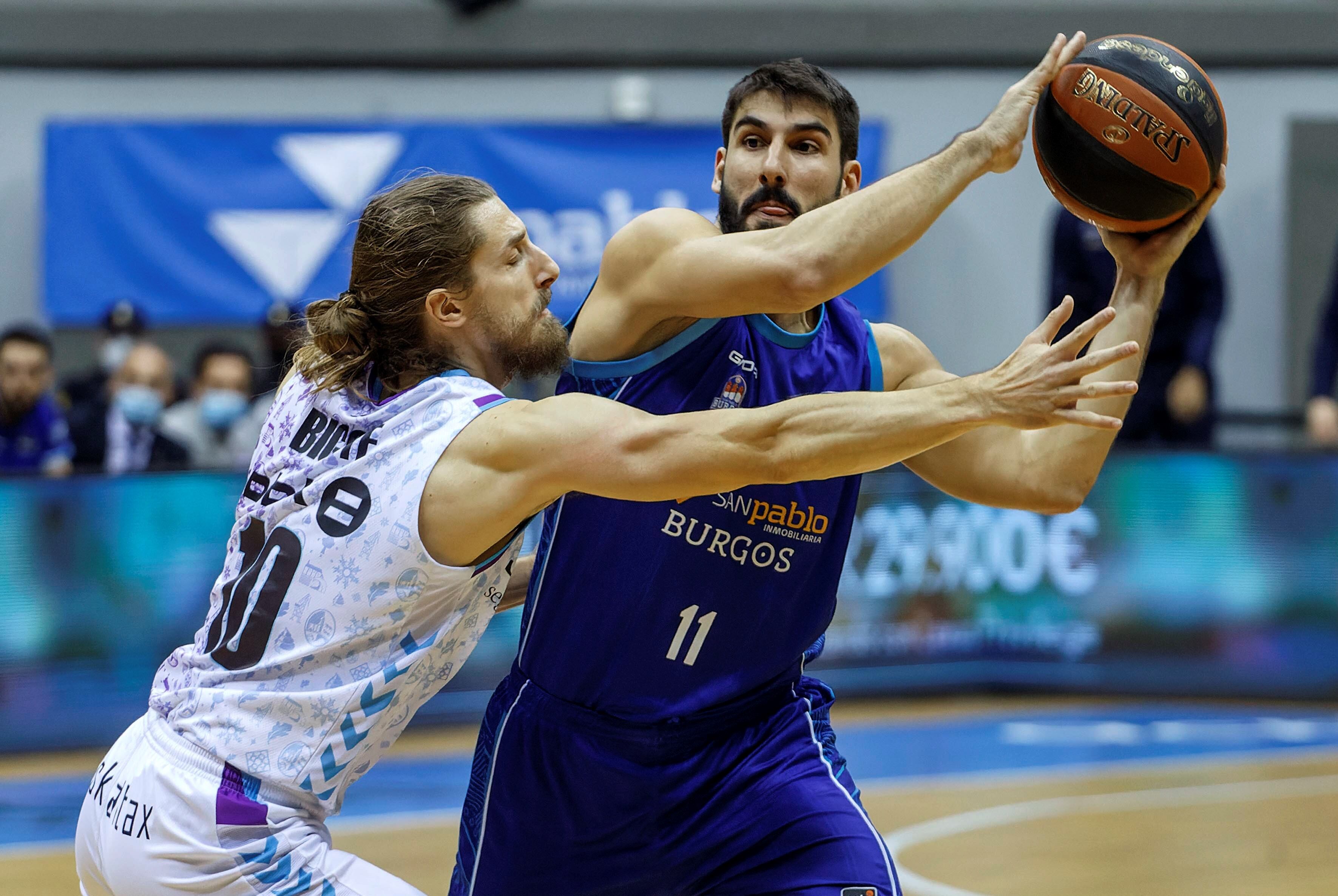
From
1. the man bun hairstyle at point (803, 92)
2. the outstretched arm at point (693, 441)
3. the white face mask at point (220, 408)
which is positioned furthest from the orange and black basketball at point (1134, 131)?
the white face mask at point (220, 408)

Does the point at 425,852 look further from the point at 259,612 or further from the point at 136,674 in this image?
the point at 259,612

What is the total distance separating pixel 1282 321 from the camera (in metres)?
10.7

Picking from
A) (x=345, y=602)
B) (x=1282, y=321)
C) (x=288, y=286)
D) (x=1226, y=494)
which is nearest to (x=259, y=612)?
(x=345, y=602)

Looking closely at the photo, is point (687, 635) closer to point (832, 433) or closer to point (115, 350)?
point (832, 433)

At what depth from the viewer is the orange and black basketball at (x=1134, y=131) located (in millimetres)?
3104

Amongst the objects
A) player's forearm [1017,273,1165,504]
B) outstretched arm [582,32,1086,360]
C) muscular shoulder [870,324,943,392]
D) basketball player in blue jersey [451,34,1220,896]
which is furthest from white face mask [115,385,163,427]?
player's forearm [1017,273,1165,504]

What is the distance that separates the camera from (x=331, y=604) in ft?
8.41

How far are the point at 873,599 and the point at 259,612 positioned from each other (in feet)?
18.8

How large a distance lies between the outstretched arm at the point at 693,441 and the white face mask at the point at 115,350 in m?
7.19

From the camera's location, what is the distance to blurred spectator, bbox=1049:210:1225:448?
8945 millimetres

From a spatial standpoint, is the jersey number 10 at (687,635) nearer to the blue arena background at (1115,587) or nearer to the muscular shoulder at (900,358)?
the muscular shoulder at (900,358)

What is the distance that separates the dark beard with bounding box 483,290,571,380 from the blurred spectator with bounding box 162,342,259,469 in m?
5.38

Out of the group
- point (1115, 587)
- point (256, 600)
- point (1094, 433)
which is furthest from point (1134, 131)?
point (1115, 587)

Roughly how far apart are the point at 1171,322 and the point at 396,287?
24.4 ft
